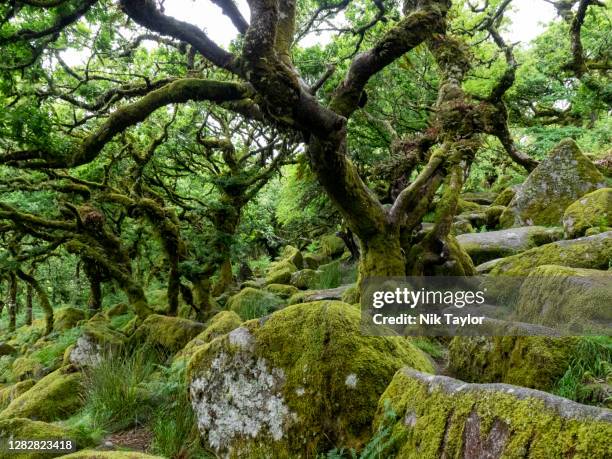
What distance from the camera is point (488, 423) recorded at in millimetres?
2240

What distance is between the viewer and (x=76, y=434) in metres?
4.37

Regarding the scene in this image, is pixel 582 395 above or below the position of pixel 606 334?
below

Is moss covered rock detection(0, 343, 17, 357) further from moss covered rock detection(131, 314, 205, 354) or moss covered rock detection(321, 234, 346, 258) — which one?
moss covered rock detection(321, 234, 346, 258)

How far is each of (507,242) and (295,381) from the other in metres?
6.97

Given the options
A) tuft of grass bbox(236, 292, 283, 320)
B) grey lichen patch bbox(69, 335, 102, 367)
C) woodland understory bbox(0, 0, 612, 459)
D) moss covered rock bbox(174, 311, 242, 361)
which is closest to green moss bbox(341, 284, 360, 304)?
woodland understory bbox(0, 0, 612, 459)

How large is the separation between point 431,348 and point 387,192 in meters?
6.79

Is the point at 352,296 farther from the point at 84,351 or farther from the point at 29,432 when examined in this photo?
the point at 29,432

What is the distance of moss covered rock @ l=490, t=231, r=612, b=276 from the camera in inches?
221

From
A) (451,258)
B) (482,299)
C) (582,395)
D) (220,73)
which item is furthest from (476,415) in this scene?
(220,73)

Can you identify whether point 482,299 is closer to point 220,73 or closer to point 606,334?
point 606,334

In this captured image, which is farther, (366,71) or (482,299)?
(482,299)

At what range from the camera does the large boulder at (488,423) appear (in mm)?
1910

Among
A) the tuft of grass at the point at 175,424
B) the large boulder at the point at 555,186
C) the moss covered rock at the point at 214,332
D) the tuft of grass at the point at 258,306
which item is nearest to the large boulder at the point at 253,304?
the tuft of grass at the point at 258,306

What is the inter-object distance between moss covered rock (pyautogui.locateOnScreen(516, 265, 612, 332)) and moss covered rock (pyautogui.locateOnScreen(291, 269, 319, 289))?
28.7ft
